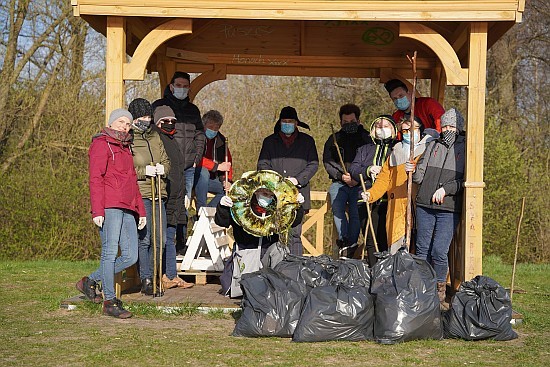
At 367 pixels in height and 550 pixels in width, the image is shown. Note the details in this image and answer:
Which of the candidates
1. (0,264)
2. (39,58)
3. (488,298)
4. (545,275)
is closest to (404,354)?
(488,298)

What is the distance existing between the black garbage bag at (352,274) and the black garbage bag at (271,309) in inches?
13.1

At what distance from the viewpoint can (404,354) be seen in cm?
691

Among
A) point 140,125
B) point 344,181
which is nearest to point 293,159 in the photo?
point 344,181

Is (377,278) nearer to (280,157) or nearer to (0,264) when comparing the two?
(280,157)

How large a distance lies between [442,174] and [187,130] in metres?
3.19

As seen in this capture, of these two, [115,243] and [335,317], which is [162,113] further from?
[335,317]

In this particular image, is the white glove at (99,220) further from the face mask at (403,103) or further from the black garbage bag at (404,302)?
the face mask at (403,103)

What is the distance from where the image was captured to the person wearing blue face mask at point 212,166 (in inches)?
455

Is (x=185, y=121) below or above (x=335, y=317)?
above

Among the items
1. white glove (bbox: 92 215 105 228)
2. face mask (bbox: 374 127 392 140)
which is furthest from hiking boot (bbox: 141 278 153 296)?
face mask (bbox: 374 127 392 140)

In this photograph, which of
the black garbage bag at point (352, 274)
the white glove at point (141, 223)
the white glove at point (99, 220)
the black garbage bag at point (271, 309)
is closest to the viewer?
the black garbage bag at point (271, 309)

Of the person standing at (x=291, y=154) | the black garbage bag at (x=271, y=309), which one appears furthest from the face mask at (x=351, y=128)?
the black garbage bag at (x=271, y=309)

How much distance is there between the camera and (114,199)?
8.25m

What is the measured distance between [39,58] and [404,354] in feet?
48.0
